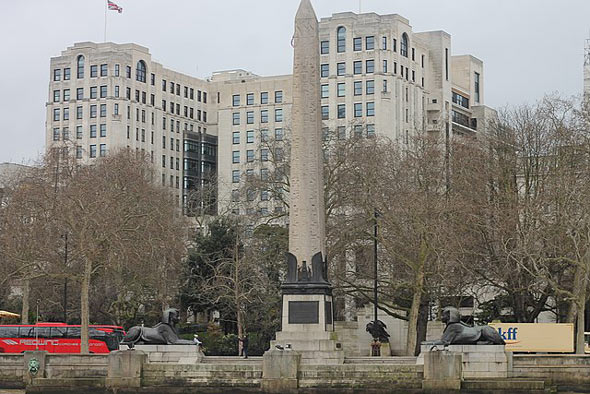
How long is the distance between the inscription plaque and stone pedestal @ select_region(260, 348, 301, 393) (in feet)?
8.38

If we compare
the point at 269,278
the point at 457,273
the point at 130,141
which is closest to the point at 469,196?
the point at 457,273

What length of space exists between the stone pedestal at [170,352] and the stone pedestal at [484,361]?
857 cm

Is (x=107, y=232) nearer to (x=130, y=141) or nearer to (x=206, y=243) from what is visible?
(x=206, y=243)

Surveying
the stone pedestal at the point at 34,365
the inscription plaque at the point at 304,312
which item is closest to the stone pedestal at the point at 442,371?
the inscription plaque at the point at 304,312

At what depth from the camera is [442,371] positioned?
117 ft

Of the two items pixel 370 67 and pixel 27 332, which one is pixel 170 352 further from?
pixel 370 67

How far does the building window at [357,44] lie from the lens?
374ft

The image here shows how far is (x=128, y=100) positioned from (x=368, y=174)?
76.6 meters

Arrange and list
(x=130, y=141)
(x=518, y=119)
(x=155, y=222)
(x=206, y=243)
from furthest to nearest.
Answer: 1. (x=130, y=141)
2. (x=206, y=243)
3. (x=155, y=222)
4. (x=518, y=119)

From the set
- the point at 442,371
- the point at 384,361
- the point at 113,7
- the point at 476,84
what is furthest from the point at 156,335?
the point at 476,84

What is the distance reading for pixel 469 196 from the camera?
52031 mm

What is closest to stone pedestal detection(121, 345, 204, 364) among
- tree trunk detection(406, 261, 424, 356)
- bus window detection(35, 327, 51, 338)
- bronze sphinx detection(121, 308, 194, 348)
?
bronze sphinx detection(121, 308, 194, 348)

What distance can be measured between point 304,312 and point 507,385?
7.83 m

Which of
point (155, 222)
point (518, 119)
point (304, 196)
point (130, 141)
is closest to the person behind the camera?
point (304, 196)
